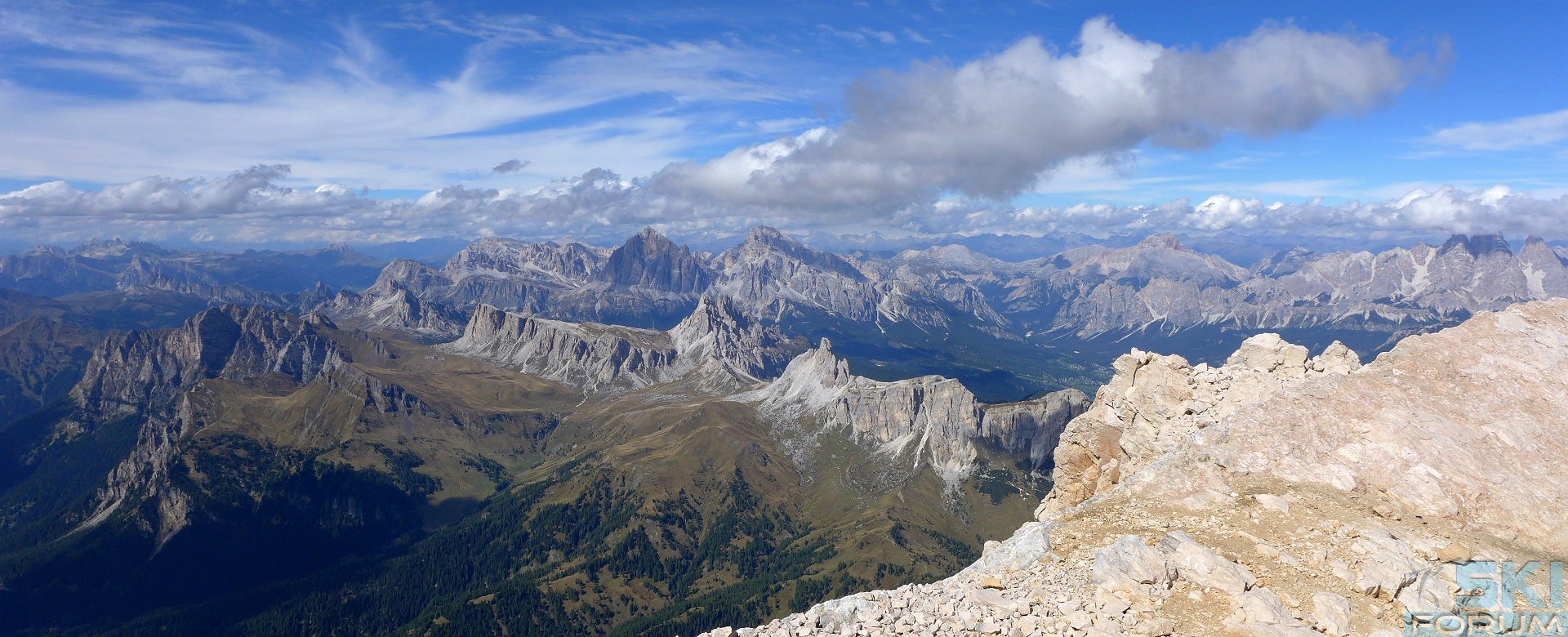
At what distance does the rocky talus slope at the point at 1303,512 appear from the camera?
31.7m

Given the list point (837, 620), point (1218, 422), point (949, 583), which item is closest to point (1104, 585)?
point (949, 583)

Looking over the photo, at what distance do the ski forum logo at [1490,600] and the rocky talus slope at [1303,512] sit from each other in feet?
0.99

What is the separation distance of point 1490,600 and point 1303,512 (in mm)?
7885

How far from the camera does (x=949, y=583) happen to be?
37.9m

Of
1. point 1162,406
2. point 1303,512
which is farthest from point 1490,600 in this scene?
point 1162,406

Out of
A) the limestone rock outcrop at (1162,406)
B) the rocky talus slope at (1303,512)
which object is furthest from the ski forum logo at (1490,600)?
the limestone rock outcrop at (1162,406)

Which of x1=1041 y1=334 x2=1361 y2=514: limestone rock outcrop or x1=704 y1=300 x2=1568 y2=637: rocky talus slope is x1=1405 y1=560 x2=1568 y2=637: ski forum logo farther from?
x1=1041 y1=334 x2=1361 y2=514: limestone rock outcrop

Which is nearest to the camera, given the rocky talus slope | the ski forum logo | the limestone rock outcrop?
the ski forum logo

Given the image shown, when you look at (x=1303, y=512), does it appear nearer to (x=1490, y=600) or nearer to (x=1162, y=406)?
(x=1490, y=600)

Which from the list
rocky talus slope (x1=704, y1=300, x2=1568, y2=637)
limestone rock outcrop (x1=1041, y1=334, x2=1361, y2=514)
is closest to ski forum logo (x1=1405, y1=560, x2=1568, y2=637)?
rocky talus slope (x1=704, y1=300, x2=1568, y2=637)

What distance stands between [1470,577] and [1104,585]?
19.2 meters

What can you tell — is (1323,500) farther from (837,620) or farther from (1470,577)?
(837,620)

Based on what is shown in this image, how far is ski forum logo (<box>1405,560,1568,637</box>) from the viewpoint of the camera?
1233 inches

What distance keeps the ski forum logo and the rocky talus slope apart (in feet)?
0.99
